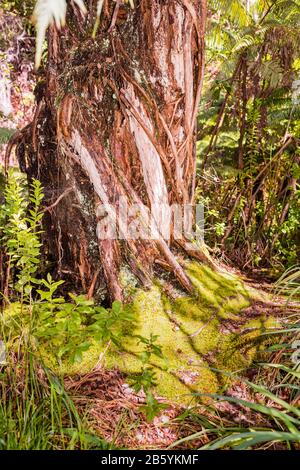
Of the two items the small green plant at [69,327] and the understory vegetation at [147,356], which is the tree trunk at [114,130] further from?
the small green plant at [69,327]

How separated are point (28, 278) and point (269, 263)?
2383 millimetres

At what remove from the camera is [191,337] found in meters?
1.86

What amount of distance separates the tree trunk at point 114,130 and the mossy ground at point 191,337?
0.12 m

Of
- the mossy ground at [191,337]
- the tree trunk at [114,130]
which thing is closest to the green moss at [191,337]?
the mossy ground at [191,337]

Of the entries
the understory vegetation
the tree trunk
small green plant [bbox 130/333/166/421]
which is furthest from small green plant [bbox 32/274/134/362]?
the tree trunk

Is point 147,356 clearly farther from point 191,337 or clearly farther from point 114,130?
point 114,130

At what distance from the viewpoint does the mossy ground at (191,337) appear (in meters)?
1.65

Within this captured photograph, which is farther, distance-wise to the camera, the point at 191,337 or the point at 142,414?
the point at 191,337

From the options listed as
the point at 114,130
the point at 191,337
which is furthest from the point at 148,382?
the point at 114,130

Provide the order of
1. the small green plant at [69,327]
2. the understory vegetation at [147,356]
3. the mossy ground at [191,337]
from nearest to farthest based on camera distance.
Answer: the understory vegetation at [147,356], the small green plant at [69,327], the mossy ground at [191,337]

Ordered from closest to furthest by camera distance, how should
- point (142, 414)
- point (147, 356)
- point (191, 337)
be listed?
point (142, 414), point (147, 356), point (191, 337)

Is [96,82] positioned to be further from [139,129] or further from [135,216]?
[135,216]

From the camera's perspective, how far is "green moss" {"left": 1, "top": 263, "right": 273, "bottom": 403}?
1.65 metres
